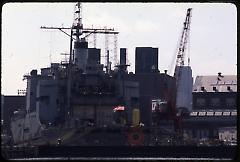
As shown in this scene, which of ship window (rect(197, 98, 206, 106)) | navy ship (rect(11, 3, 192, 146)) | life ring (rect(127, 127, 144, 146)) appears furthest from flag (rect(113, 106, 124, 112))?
ship window (rect(197, 98, 206, 106))

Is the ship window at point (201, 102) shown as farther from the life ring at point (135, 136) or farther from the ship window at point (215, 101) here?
the life ring at point (135, 136)

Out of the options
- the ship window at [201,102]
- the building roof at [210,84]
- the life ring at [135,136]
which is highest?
the building roof at [210,84]

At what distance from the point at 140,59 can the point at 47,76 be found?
7347mm

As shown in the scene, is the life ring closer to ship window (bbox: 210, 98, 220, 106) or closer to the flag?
the flag

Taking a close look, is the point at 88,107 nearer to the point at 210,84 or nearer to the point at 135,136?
the point at 135,136

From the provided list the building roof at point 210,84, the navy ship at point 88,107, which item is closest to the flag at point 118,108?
the navy ship at point 88,107

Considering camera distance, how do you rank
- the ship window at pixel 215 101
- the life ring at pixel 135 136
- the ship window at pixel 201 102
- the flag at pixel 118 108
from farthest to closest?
the ship window at pixel 215 101 < the ship window at pixel 201 102 < the flag at pixel 118 108 < the life ring at pixel 135 136

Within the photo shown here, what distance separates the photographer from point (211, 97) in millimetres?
62156

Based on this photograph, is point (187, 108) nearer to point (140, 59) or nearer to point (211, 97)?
point (140, 59)

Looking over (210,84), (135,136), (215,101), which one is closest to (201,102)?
(215,101)

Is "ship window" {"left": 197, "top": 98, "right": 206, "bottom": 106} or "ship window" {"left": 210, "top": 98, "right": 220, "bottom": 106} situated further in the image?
"ship window" {"left": 210, "top": 98, "right": 220, "bottom": 106}

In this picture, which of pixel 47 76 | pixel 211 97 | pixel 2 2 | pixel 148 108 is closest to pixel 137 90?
pixel 148 108

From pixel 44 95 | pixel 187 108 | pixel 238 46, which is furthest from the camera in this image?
pixel 187 108

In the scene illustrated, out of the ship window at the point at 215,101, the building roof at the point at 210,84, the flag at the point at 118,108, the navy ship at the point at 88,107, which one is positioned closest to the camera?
the navy ship at the point at 88,107
